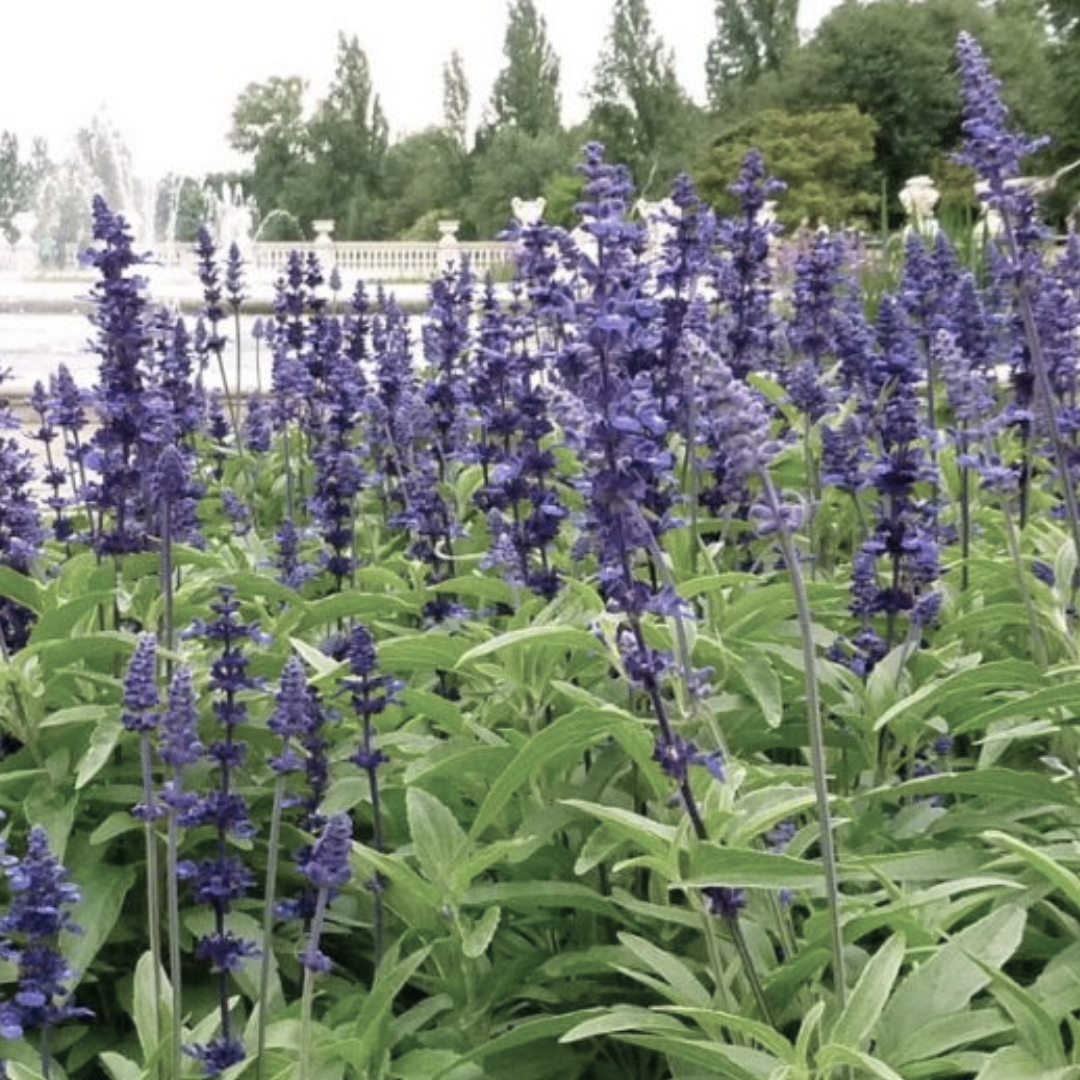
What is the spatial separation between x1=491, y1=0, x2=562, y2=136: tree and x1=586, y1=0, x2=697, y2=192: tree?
6.11 meters

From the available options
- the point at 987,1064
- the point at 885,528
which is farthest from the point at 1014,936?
the point at 885,528

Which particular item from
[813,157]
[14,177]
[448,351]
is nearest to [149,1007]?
[448,351]

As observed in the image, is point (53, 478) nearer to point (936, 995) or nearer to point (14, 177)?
point (936, 995)

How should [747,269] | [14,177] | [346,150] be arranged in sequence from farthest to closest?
[346,150]
[14,177]
[747,269]

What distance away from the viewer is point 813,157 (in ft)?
132

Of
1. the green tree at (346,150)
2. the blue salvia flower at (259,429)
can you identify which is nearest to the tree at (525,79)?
the green tree at (346,150)

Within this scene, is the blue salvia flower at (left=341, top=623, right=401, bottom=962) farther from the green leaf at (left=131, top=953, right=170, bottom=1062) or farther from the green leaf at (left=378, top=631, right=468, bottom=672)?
the green leaf at (left=131, top=953, right=170, bottom=1062)

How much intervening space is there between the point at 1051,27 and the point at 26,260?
27467mm

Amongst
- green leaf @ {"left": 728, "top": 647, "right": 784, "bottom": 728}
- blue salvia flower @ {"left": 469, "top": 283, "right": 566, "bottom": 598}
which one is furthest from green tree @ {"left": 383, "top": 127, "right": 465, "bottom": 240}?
green leaf @ {"left": 728, "top": 647, "right": 784, "bottom": 728}

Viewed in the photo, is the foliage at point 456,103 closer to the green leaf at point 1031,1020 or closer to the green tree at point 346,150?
the green tree at point 346,150

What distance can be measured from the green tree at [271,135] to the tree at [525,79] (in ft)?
37.1

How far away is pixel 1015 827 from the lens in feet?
10.3

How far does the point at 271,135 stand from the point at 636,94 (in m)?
28.5

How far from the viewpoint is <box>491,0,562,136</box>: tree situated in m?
73.4
